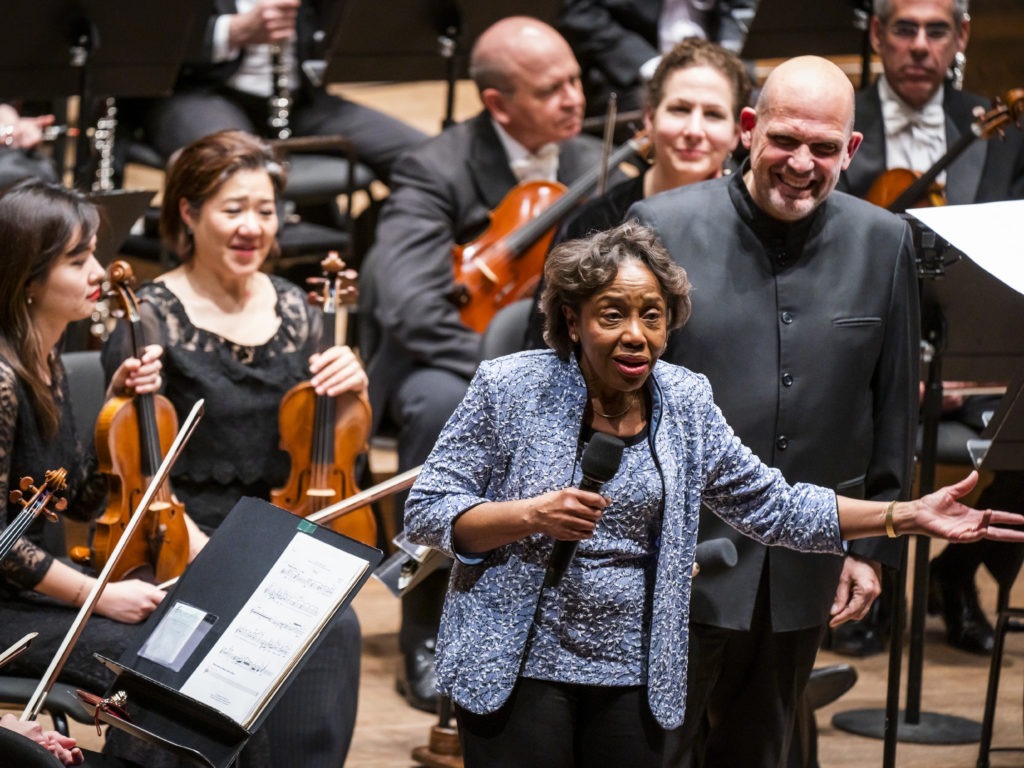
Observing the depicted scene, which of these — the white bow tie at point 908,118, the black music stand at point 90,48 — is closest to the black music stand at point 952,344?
the white bow tie at point 908,118

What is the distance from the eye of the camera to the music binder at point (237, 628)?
249 cm

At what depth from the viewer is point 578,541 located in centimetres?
226

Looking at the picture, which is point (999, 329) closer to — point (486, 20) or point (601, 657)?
point (601, 657)

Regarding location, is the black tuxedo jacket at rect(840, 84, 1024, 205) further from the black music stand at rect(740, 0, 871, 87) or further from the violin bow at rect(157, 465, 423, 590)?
the violin bow at rect(157, 465, 423, 590)

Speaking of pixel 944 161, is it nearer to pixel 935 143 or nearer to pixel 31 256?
pixel 935 143

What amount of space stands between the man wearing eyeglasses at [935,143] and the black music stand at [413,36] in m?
1.35

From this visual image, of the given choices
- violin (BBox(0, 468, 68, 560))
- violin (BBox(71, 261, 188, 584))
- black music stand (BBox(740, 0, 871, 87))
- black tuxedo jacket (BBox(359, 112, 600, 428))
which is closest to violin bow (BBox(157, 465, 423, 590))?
violin (BBox(71, 261, 188, 584))

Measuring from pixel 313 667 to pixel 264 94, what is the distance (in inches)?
109

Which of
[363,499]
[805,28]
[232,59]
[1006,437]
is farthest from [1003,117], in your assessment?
[232,59]

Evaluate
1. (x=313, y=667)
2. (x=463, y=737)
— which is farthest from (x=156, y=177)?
(x=463, y=737)

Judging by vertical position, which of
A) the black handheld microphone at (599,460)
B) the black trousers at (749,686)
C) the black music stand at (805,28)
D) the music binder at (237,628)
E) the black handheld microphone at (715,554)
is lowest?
the black trousers at (749,686)

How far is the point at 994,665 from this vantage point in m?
3.55

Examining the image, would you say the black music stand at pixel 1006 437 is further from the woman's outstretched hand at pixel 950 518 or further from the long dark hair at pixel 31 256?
the long dark hair at pixel 31 256

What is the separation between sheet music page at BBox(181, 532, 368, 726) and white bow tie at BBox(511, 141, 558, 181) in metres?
2.06
